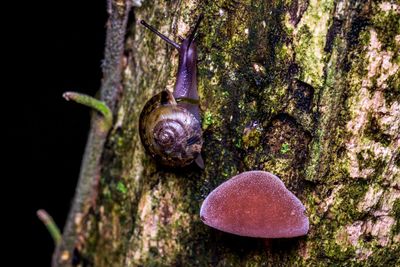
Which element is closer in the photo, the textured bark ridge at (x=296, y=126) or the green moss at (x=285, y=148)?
the textured bark ridge at (x=296, y=126)

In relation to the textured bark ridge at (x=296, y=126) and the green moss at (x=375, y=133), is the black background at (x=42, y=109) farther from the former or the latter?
the green moss at (x=375, y=133)

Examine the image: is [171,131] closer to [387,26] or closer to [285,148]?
[285,148]

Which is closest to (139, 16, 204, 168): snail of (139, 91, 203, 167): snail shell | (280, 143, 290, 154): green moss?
(139, 91, 203, 167): snail shell

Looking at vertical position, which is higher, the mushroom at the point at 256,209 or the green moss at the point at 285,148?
the green moss at the point at 285,148

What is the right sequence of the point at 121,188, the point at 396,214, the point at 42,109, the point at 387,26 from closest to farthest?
the point at 387,26 → the point at 396,214 → the point at 121,188 → the point at 42,109

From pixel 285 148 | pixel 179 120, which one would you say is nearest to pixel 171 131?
pixel 179 120

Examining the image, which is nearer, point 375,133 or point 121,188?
point 375,133

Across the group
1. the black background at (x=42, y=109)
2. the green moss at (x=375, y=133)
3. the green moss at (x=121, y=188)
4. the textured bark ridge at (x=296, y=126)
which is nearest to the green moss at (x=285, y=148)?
the textured bark ridge at (x=296, y=126)
